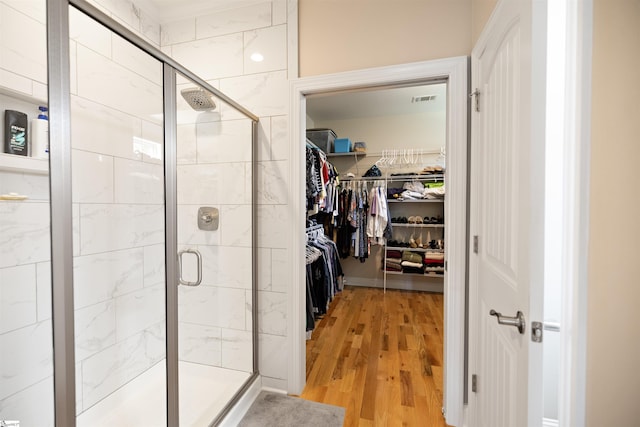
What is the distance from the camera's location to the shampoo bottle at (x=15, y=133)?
112cm

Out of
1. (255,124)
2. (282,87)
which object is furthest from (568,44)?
(255,124)

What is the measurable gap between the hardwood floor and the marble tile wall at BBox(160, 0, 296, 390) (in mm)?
439

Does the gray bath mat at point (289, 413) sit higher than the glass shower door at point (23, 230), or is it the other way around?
the glass shower door at point (23, 230)

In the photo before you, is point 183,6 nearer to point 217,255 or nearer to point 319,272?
point 217,255

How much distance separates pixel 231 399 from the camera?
5.29 feet

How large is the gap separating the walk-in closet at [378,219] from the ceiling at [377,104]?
0.01 metres

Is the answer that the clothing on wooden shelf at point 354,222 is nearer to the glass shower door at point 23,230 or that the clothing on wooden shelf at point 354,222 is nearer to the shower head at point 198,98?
the shower head at point 198,98

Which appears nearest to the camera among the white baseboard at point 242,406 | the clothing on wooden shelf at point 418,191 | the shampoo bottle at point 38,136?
the shampoo bottle at point 38,136

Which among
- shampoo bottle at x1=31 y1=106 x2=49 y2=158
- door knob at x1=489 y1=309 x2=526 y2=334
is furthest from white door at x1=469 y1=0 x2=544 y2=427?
shampoo bottle at x1=31 y1=106 x2=49 y2=158

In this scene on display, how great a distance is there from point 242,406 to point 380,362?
113 centimetres

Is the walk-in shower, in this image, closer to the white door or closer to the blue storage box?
the white door

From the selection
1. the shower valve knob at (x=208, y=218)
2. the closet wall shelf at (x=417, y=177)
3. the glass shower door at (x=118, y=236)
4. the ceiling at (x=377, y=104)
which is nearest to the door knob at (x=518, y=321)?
the glass shower door at (x=118, y=236)

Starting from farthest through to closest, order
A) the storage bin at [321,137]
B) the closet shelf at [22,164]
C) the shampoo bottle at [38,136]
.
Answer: the storage bin at [321,137] → the shampoo bottle at [38,136] → the closet shelf at [22,164]

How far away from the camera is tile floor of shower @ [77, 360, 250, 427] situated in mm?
1441
